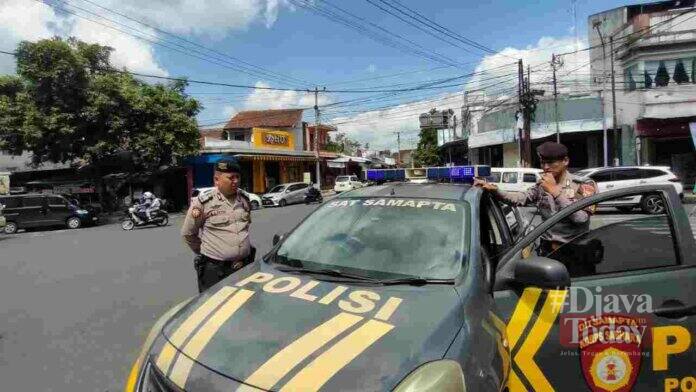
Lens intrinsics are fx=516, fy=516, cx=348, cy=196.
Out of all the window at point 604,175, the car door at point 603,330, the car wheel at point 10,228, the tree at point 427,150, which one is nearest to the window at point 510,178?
the window at point 604,175

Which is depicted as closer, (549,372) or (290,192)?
(549,372)

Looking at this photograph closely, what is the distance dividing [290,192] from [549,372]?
95.9 feet

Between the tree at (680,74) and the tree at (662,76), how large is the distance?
0.38 m

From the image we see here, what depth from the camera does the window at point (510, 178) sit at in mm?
21844

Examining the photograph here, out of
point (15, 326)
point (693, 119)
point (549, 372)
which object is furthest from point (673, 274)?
point (693, 119)

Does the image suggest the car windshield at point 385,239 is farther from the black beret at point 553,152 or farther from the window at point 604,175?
the window at point 604,175

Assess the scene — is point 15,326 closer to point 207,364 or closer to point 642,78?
point 207,364

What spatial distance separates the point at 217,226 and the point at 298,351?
2.32 metres

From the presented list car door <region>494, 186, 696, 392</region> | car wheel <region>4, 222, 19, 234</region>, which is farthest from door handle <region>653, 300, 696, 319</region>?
car wheel <region>4, 222, 19, 234</region>

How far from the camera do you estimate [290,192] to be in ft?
103

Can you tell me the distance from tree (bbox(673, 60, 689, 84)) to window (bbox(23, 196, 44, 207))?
95.6 feet

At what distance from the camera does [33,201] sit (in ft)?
68.2

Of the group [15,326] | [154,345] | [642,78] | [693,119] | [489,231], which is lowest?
[15,326]

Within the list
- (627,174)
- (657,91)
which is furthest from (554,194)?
(657,91)
